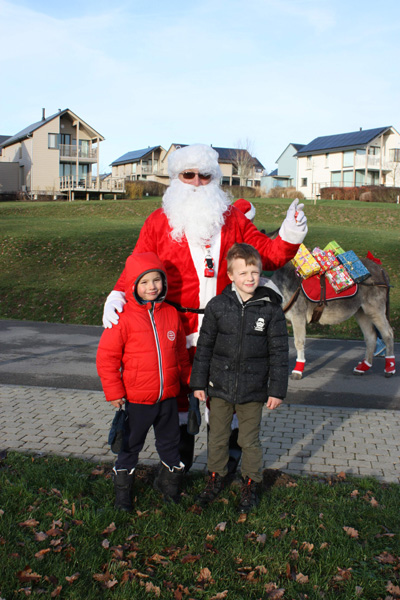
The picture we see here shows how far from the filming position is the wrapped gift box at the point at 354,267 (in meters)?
8.38

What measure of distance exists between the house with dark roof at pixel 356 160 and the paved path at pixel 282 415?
52.8 meters

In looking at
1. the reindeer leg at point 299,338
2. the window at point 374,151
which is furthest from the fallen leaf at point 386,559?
the window at point 374,151

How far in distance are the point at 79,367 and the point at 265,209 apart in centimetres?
2521

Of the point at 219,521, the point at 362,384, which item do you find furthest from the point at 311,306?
the point at 219,521

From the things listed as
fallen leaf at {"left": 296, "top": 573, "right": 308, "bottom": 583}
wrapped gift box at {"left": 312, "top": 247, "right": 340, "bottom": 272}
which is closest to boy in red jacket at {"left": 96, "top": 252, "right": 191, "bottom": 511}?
fallen leaf at {"left": 296, "top": 573, "right": 308, "bottom": 583}

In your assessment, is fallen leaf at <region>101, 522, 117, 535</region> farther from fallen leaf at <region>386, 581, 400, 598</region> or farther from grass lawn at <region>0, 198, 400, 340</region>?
grass lawn at <region>0, 198, 400, 340</region>

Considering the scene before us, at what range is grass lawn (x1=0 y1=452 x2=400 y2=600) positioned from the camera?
10.9 ft

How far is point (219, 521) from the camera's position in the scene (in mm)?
4094

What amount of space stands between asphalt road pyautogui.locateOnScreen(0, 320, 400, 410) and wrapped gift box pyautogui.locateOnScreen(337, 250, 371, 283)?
152 cm

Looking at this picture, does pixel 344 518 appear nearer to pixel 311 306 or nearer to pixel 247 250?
pixel 247 250

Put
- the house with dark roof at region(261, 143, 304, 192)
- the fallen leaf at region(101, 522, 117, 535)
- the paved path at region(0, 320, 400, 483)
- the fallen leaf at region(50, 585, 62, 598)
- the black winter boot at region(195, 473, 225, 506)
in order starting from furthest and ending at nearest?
1. the house with dark roof at region(261, 143, 304, 192)
2. the paved path at region(0, 320, 400, 483)
3. the black winter boot at region(195, 473, 225, 506)
4. the fallen leaf at region(101, 522, 117, 535)
5. the fallen leaf at region(50, 585, 62, 598)

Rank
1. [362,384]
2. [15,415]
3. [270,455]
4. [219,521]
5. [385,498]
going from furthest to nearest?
[362,384], [15,415], [270,455], [385,498], [219,521]

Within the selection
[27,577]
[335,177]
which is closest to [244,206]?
[27,577]

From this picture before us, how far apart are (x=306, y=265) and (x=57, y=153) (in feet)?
155
